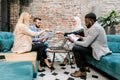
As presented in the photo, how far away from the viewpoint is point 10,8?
6219 mm

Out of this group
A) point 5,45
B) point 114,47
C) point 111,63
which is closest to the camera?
point 111,63

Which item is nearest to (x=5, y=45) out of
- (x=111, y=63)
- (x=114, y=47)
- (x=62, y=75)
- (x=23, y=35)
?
(x=23, y=35)

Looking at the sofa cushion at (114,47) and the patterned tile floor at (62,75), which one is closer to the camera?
the patterned tile floor at (62,75)

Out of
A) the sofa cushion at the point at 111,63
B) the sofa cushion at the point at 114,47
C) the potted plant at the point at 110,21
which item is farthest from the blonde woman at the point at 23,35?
the potted plant at the point at 110,21

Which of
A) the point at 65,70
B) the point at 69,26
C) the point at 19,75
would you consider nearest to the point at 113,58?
the point at 65,70

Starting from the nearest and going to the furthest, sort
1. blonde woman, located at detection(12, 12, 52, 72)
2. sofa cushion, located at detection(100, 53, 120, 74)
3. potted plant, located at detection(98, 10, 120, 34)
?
sofa cushion, located at detection(100, 53, 120, 74) < blonde woman, located at detection(12, 12, 52, 72) < potted plant, located at detection(98, 10, 120, 34)

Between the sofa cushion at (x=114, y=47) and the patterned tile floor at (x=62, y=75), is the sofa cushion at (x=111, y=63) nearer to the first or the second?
the patterned tile floor at (x=62, y=75)

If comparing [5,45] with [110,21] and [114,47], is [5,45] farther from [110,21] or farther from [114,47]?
[110,21]

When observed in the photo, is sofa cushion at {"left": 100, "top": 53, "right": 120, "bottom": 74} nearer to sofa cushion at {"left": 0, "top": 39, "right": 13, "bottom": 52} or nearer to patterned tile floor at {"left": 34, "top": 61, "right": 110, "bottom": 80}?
patterned tile floor at {"left": 34, "top": 61, "right": 110, "bottom": 80}

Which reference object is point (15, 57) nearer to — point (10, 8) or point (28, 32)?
point (28, 32)

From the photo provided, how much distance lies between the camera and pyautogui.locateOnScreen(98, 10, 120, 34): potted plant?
6469 millimetres

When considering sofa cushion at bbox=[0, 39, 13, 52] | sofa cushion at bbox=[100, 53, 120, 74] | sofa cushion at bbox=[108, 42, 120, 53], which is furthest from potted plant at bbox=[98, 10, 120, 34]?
sofa cushion at bbox=[0, 39, 13, 52]

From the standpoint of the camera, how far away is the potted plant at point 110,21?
255 inches

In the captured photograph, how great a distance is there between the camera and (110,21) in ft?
21.2
